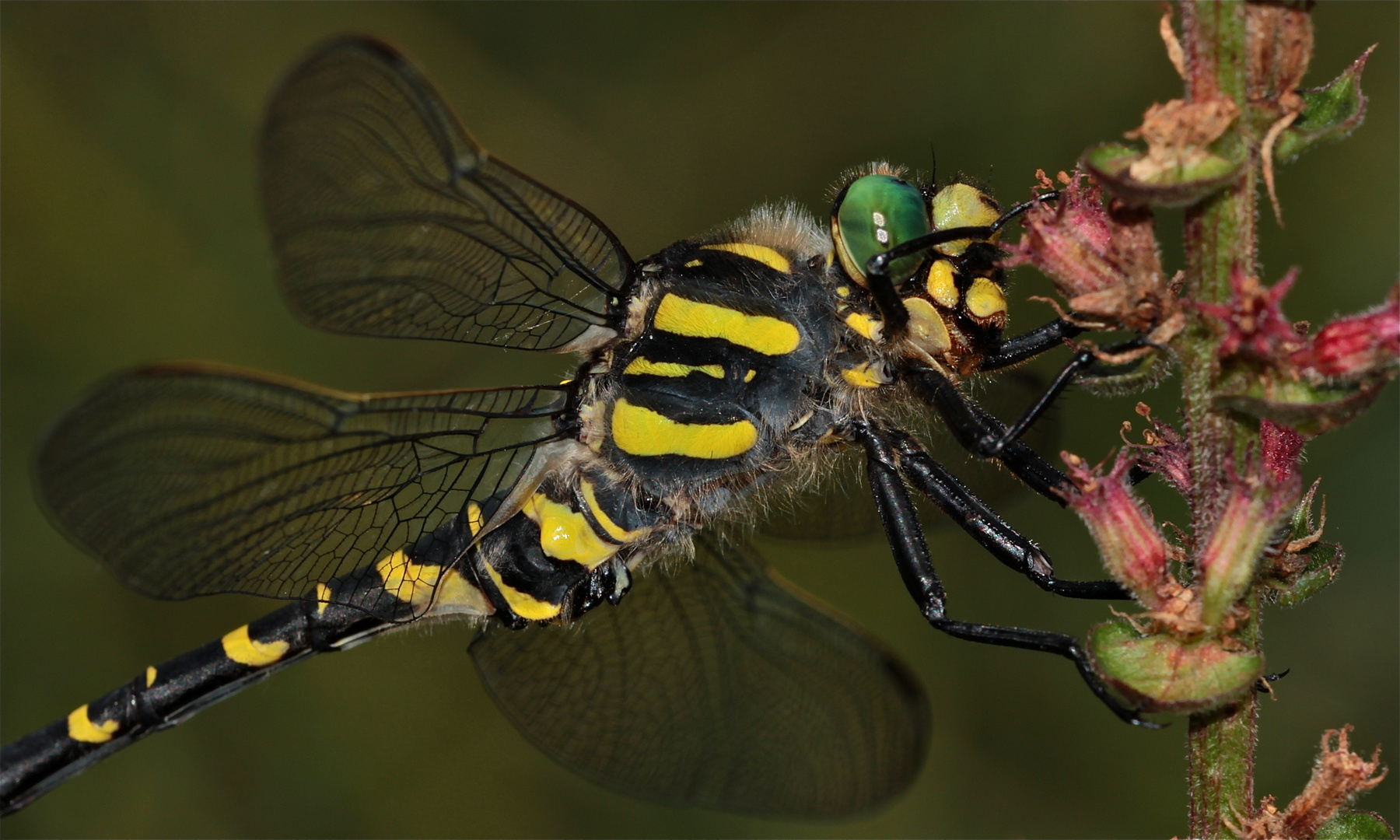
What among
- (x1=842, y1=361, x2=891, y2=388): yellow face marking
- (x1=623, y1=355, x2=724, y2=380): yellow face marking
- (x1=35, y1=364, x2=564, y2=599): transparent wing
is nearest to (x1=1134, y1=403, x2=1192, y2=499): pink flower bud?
(x1=842, y1=361, x2=891, y2=388): yellow face marking

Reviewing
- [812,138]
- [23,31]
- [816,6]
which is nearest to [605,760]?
[812,138]

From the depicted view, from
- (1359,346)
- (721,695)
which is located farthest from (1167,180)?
(721,695)

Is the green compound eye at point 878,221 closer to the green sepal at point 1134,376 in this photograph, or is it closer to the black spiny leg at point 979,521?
the black spiny leg at point 979,521

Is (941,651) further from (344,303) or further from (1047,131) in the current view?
(344,303)

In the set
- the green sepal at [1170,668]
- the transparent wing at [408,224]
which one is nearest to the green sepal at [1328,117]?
the green sepal at [1170,668]

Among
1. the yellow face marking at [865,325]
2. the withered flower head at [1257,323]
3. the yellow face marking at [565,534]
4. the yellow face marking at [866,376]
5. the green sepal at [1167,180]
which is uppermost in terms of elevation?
the yellow face marking at [865,325]

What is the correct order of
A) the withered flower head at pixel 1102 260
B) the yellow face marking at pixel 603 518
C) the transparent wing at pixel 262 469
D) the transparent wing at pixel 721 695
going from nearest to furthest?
the withered flower head at pixel 1102 260, the transparent wing at pixel 262 469, the yellow face marking at pixel 603 518, the transparent wing at pixel 721 695
